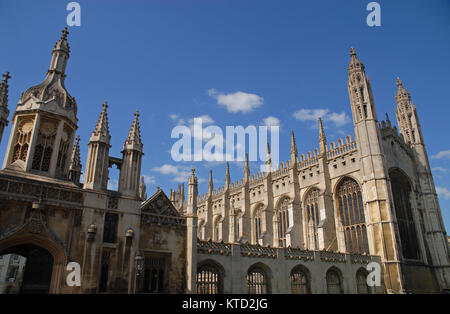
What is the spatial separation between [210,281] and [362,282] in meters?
17.0

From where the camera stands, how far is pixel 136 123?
61.3 ft

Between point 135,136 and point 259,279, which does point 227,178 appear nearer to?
point 259,279

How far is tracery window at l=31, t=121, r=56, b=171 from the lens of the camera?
672 inches

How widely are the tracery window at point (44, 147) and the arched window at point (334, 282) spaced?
74.5ft

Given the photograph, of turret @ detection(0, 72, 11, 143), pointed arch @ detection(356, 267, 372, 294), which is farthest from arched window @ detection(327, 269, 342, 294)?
turret @ detection(0, 72, 11, 143)

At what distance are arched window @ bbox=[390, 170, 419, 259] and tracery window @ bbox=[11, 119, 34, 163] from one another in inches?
1396

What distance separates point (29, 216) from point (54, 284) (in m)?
3.19

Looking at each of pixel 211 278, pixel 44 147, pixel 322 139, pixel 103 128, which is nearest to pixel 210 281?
pixel 211 278

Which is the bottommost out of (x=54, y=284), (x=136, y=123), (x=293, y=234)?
(x=54, y=284)

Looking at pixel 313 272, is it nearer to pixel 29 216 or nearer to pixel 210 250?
pixel 210 250

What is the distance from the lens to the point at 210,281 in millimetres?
19562

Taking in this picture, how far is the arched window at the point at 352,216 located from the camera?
33.7 m

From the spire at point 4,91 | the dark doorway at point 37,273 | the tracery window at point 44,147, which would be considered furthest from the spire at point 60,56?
the dark doorway at point 37,273
